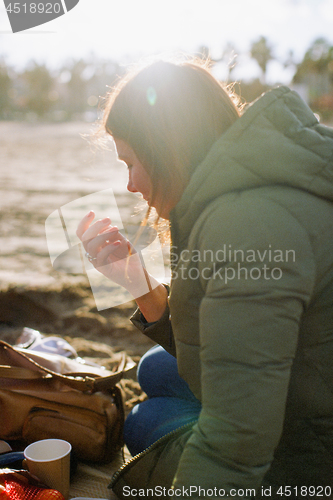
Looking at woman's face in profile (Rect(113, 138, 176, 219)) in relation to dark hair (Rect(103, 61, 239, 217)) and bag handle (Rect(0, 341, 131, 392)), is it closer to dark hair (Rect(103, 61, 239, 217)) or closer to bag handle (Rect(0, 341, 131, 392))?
dark hair (Rect(103, 61, 239, 217))

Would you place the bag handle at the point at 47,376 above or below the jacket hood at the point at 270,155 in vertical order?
below

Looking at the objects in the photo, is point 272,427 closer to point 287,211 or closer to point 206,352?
point 206,352

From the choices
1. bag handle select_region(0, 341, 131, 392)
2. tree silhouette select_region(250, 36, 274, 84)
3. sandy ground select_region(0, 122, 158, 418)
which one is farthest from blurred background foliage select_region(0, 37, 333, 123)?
bag handle select_region(0, 341, 131, 392)

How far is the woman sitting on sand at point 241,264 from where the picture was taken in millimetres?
953

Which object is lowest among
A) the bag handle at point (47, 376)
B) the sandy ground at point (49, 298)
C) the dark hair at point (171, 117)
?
the sandy ground at point (49, 298)

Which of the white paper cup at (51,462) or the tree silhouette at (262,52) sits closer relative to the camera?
the white paper cup at (51,462)

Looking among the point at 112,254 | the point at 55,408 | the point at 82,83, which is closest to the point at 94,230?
the point at 112,254

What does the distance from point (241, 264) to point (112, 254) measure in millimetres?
891

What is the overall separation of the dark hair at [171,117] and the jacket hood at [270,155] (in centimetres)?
15

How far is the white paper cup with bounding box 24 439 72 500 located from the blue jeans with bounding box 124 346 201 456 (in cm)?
30

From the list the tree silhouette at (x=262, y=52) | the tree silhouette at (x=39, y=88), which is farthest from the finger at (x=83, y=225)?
the tree silhouette at (x=39, y=88)

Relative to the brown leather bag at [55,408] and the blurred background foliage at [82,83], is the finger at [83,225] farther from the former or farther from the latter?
the blurred background foliage at [82,83]

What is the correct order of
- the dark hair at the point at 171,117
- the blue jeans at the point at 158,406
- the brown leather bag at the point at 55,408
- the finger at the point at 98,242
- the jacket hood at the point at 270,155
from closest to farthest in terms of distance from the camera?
the jacket hood at the point at 270,155
the dark hair at the point at 171,117
the finger at the point at 98,242
the blue jeans at the point at 158,406
the brown leather bag at the point at 55,408

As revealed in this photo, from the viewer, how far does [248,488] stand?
99 cm
